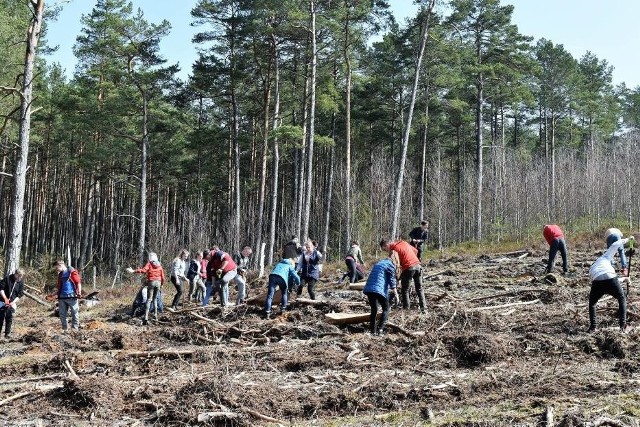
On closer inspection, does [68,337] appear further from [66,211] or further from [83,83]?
[66,211]

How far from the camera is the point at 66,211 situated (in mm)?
51125

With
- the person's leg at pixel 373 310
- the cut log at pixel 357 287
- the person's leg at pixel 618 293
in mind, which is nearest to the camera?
the person's leg at pixel 618 293

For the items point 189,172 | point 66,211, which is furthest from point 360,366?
point 66,211

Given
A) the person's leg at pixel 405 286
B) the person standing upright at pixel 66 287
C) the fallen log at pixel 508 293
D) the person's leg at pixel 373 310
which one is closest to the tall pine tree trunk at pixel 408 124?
the fallen log at pixel 508 293

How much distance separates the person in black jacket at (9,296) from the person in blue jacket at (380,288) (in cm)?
803

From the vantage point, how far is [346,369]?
9117mm

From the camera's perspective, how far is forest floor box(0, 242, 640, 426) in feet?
22.8

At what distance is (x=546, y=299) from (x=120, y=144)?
27.3m

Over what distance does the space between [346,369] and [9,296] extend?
352 inches

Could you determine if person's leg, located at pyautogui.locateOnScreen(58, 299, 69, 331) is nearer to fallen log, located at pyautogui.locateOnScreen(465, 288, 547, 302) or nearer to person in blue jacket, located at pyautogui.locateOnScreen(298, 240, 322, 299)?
person in blue jacket, located at pyautogui.locateOnScreen(298, 240, 322, 299)

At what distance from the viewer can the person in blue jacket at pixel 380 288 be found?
11.2 meters

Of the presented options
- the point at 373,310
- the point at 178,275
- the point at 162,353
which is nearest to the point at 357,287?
the point at 178,275

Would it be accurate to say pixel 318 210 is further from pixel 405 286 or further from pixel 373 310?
pixel 373 310

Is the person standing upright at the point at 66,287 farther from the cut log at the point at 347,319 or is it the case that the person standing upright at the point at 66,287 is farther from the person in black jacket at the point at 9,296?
the cut log at the point at 347,319
